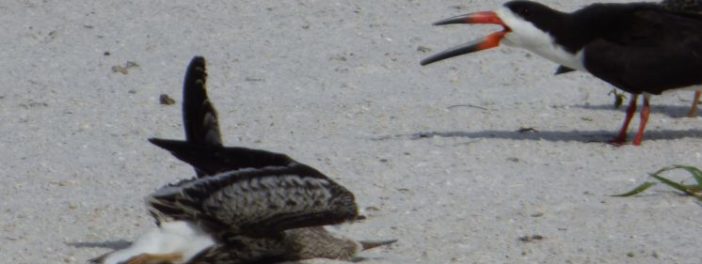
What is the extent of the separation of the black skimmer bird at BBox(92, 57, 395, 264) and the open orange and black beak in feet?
10.7

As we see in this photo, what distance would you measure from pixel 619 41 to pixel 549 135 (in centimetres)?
58

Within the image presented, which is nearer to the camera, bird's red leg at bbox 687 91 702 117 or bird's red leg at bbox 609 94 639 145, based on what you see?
bird's red leg at bbox 609 94 639 145

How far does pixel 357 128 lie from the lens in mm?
7676

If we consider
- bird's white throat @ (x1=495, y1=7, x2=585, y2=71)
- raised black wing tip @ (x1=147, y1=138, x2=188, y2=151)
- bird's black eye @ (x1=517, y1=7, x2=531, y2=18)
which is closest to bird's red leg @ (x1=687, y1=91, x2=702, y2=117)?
bird's white throat @ (x1=495, y1=7, x2=585, y2=71)

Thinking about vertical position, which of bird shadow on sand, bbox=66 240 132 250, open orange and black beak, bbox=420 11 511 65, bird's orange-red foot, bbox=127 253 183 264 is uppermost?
bird's orange-red foot, bbox=127 253 183 264

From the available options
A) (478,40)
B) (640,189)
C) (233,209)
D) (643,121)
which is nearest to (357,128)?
(478,40)

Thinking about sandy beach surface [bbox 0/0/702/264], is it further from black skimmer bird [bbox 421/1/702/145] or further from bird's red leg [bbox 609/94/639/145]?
black skimmer bird [bbox 421/1/702/145]

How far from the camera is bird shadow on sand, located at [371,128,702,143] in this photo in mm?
7605

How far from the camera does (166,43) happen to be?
922cm

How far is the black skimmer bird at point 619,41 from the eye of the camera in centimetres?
783

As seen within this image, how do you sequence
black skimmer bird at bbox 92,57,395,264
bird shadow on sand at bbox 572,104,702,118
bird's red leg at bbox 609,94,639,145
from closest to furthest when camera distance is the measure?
black skimmer bird at bbox 92,57,395,264, bird's red leg at bbox 609,94,639,145, bird shadow on sand at bbox 572,104,702,118

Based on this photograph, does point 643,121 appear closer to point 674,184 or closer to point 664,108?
point 664,108

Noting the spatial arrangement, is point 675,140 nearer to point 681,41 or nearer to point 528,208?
point 681,41

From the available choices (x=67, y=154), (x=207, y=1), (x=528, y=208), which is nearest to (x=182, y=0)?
(x=207, y=1)
